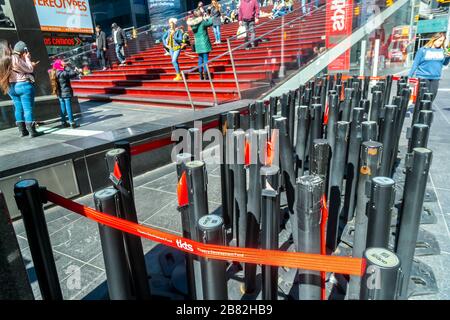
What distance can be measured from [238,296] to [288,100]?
3653mm

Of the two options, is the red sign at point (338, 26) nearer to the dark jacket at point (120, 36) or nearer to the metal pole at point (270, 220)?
the dark jacket at point (120, 36)

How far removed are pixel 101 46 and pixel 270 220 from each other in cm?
1558

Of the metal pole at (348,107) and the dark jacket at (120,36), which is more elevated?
the dark jacket at (120,36)

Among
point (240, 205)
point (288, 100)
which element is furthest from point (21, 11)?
point (240, 205)

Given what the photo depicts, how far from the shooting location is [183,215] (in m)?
2.21

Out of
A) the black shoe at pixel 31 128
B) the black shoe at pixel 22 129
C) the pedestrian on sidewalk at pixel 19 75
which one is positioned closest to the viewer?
the pedestrian on sidewalk at pixel 19 75

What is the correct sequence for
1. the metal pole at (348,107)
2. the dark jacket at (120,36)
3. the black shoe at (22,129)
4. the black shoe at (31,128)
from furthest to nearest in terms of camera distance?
the dark jacket at (120,36) < the black shoe at (22,129) < the black shoe at (31,128) < the metal pole at (348,107)

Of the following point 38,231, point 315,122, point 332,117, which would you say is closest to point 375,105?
point 332,117

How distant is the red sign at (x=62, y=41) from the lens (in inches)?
797

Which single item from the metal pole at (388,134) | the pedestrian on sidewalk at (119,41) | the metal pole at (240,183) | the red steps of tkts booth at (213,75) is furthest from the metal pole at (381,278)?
the pedestrian on sidewalk at (119,41)

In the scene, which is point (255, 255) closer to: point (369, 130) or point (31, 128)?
point (369, 130)

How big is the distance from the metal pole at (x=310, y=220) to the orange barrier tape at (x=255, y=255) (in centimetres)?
29

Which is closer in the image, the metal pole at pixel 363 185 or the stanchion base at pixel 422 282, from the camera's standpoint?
the stanchion base at pixel 422 282

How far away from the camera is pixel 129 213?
2258mm
